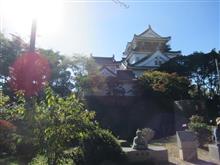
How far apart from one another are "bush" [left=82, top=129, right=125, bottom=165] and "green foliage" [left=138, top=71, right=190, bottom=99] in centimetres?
1830

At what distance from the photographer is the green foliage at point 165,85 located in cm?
2864

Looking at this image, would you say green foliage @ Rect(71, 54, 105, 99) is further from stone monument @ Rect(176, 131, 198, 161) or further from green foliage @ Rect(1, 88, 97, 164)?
green foliage @ Rect(1, 88, 97, 164)

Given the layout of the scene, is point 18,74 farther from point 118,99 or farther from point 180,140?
point 118,99

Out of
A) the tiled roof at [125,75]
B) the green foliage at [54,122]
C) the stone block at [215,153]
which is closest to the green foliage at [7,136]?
the green foliage at [54,122]

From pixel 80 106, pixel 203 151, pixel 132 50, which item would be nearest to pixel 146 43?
pixel 132 50

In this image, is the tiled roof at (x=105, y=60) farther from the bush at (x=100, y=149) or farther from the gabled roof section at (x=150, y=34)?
the bush at (x=100, y=149)

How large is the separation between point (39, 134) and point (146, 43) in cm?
4373

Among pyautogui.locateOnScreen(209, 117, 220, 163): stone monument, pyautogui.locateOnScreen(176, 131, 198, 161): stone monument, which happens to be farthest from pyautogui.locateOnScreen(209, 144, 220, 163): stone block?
pyautogui.locateOnScreen(176, 131, 198, 161): stone monument

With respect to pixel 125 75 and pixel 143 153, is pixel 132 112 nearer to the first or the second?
pixel 125 75

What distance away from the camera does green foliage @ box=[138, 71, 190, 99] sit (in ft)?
94.0

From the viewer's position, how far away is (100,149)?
10.2 m

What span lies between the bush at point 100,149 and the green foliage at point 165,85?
1830 centimetres

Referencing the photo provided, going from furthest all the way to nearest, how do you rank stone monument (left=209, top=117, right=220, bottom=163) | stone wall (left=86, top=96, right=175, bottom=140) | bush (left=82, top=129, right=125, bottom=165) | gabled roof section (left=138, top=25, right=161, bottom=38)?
1. gabled roof section (left=138, top=25, right=161, bottom=38)
2. stone wall (left=86, top=96, right=175, bottom=140)
3. stone monument (left=209, top=117, right=220, bottom=163)
4. bush (left=82, top=129, right=125, bottom=165)

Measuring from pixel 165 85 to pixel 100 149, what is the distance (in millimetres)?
19383
